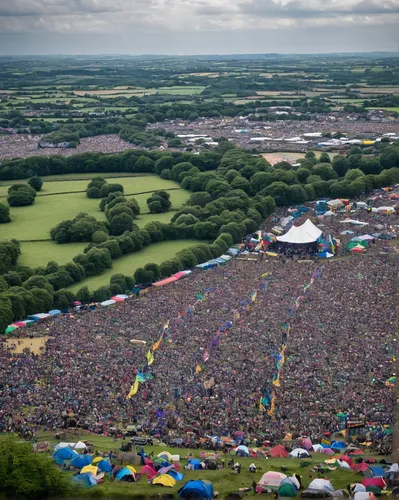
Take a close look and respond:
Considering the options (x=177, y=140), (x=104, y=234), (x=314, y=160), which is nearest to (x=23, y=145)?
(x=177, y=140)

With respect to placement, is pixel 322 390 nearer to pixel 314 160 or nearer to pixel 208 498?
pixel 208 498

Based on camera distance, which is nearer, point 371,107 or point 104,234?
point 104,234

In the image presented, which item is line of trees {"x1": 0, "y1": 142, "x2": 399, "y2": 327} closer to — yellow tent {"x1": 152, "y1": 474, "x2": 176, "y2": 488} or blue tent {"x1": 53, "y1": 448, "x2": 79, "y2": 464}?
blue tent {"x1": 53, "y1": 448, "x2": 79, "y2": 464}

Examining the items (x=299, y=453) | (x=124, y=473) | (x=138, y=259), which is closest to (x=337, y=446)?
(x=299, y=453)

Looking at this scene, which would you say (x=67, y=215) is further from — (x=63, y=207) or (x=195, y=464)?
(x=195, y=464)

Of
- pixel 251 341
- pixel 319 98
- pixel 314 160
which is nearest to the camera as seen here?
pixel 251 341
